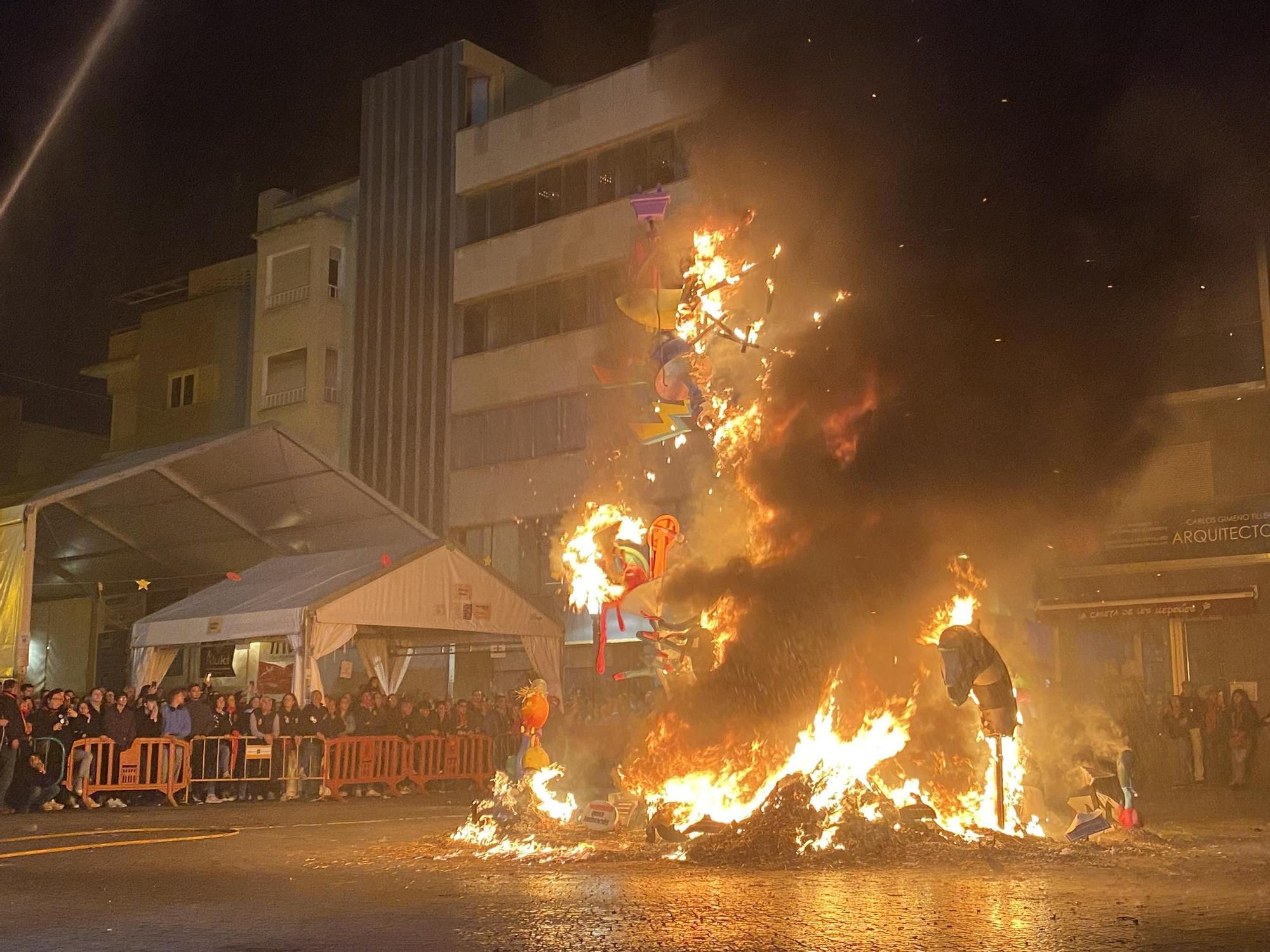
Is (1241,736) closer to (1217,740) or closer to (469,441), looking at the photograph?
(1217,740)

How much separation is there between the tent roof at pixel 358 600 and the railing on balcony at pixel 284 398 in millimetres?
15495

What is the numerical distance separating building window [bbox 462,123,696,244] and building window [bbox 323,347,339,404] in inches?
235

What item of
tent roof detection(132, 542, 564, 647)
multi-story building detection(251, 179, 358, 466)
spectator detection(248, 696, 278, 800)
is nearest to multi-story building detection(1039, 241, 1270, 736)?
tent roof detection(132, 542, 564, 647)

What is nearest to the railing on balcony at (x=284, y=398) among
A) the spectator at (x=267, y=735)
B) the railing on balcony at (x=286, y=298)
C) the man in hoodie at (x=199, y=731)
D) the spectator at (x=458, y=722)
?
the railing on balcony at (x=286, y=298)

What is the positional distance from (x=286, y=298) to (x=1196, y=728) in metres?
29.7

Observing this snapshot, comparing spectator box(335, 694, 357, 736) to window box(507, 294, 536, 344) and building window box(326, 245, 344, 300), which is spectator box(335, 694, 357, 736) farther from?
building window box(326, 245, 344, 300)

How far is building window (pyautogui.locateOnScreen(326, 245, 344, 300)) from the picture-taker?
39.6 m

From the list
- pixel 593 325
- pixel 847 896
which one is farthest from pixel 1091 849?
pixel 593 325

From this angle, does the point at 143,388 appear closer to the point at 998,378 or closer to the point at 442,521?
the point at 442,521

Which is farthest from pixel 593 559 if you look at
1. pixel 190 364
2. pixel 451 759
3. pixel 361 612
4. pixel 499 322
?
pixel 190 364

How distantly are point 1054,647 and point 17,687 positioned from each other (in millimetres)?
17899

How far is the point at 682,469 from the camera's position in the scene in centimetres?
3148

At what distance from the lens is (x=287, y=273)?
131ft

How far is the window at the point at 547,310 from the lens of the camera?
34.5m
